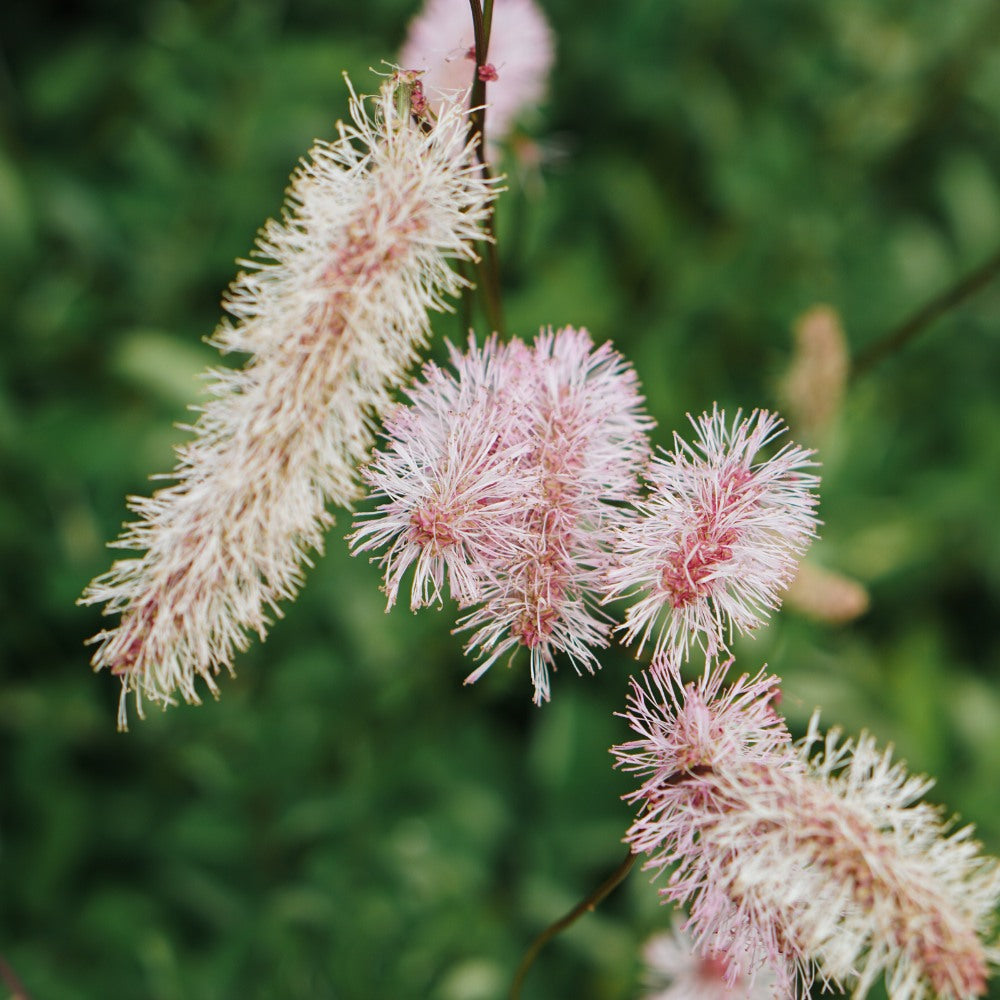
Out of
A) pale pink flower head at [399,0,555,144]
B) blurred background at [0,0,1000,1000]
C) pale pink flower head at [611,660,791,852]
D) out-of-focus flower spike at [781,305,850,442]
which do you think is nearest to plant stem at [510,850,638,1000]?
pale pink flower head at [611,660,791,852]

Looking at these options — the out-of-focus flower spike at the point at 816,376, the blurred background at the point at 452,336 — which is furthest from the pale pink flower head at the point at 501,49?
the out-of-focus flower spike at the point at 816,376

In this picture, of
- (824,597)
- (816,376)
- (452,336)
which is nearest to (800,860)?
(824,597)

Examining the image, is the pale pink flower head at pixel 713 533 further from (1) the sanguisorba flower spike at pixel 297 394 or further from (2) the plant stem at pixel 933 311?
(2) the plant stem at pixel 933 311

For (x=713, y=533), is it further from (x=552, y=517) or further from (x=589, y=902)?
(x=589, y=902)

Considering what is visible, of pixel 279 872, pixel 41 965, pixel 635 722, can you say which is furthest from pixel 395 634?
pixel 635 722

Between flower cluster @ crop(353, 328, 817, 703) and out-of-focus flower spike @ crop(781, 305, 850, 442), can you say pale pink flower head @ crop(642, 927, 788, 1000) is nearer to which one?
flower cluster @ crop(353, 328, 817, 703)

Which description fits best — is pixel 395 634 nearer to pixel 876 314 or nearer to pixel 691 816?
pixel 691 816
